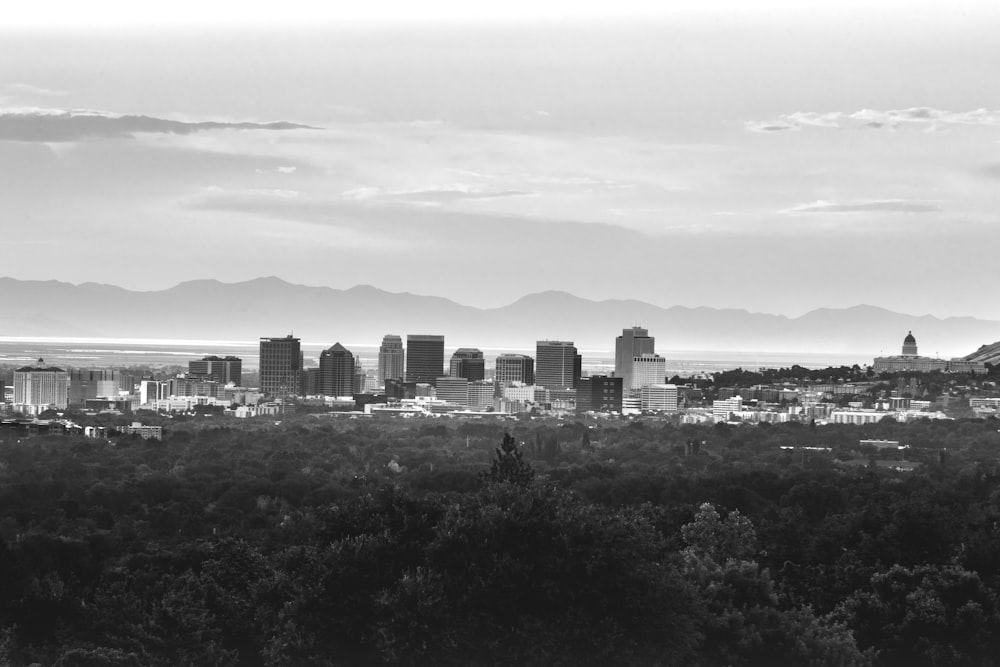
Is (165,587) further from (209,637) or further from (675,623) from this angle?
(675,623)

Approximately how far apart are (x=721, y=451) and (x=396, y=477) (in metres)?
33.1

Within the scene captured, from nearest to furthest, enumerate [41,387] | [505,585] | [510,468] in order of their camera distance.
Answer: [505,585] < [510,468] < [41,387]

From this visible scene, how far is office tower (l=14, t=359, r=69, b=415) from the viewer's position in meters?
189

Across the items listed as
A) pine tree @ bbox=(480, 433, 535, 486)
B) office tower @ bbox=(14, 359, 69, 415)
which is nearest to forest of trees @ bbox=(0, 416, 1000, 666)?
pine tree @ bbox=(480, 433, 535, 486)

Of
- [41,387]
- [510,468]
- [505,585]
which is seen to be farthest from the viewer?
[41,387]

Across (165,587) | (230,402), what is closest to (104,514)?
(165,587)

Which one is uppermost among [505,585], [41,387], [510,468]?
[41,387]

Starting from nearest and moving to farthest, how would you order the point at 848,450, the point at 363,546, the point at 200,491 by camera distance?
the point at 363,546, the point at 200,491, the point at 848,450

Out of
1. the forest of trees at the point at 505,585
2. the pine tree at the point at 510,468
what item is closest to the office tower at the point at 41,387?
the forest of trees at the point at 505,585

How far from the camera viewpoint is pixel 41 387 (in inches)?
7594

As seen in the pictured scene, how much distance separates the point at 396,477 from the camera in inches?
2655

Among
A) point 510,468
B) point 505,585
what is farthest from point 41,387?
point 505,585

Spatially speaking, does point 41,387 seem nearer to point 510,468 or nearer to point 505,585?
point 510,468

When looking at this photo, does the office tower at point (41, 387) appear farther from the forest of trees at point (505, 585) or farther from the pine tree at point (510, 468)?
the pine tree at point (510, 468)
